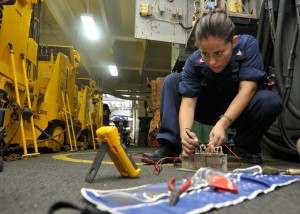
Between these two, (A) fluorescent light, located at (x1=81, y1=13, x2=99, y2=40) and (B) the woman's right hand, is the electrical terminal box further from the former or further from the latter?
(A) fluorescent light, located at (x1=81, y1=13, x2=99, y2=40)

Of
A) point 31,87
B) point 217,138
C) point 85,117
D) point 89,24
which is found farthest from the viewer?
point 89,24

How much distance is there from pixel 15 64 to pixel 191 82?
4.43ft

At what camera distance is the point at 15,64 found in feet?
6.42

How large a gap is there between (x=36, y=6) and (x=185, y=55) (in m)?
1.75

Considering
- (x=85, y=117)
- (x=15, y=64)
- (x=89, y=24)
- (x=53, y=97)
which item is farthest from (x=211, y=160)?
(x=89, y=24)

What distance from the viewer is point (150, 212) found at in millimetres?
484

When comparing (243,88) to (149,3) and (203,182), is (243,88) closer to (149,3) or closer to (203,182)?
(203,182)

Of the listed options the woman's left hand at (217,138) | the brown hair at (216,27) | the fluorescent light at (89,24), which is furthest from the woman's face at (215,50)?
the fluorescent light at (89,24)

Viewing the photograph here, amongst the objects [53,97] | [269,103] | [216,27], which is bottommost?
[269,103]

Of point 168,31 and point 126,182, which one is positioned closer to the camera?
point 126,182

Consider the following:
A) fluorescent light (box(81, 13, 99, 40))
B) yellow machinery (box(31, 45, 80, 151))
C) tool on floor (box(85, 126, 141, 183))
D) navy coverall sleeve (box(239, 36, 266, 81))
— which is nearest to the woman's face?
navy coverall sleeve (box(239, 36, 266, 81))

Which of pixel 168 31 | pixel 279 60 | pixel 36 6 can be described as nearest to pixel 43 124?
pixel 36 6

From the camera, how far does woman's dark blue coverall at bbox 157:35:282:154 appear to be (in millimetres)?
1308

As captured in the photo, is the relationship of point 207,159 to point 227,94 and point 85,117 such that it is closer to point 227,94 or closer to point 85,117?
point 227,94
